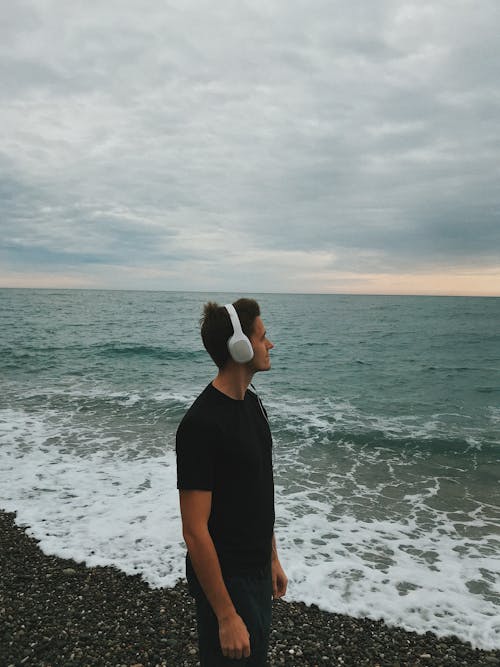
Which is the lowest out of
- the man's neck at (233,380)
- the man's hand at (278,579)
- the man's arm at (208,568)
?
the man's hand at (278,579)

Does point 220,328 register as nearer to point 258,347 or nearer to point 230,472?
point 258,347

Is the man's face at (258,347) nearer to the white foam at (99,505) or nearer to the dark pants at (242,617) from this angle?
the dark pants at (242,617)

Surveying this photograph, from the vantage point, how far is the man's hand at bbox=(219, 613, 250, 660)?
195cm

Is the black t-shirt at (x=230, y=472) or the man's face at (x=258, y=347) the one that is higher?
the man's face at (x=258, y=347)

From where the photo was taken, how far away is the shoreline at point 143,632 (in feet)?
13.8

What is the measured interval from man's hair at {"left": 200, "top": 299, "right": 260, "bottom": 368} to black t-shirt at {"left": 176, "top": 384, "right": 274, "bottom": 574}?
0.16m

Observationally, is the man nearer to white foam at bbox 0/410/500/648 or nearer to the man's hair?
the man's hair

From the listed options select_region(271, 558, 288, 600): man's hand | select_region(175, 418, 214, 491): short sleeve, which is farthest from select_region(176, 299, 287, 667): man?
select_region(271, 558, 288, 600): man's hand

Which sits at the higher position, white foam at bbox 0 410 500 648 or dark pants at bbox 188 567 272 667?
dark pants at bbox 188 567 272 667

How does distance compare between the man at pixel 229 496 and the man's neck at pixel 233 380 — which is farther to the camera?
the man's neck at pixel 233 380

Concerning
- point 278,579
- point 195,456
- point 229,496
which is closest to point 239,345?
point 195,456

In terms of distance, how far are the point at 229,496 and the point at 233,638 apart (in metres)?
0.60

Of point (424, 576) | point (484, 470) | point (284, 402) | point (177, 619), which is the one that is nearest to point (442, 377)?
point (284, 402)

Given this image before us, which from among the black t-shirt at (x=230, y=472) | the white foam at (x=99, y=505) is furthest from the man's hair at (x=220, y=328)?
the white foam at (x=99, y=505)
